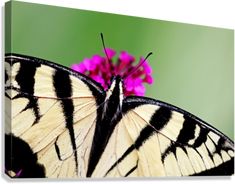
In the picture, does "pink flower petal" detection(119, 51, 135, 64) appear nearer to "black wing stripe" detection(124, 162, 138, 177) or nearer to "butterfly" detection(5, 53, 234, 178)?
"butterfly" detection(5, 53, 234, 178)

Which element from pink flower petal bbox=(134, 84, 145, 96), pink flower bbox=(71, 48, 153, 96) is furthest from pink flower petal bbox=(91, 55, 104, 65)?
pink flower petal bbox=(134, 84, 145, 96)

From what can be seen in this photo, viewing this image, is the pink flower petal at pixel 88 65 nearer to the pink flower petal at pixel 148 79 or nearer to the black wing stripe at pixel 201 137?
the pink flower petal at pixel 148 79

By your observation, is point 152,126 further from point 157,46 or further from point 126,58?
point 157,46

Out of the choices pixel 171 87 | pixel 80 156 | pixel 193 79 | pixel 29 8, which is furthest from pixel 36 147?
pixel 193 79

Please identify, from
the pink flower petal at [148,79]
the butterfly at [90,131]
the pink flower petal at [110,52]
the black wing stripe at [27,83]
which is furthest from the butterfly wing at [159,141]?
the black wing stripe at [27,83]

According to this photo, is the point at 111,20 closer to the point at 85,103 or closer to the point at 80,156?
the point at 85,103

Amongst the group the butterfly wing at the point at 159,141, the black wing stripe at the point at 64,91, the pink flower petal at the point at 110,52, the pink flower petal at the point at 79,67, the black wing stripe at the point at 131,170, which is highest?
the pink flower petal at the point at 110,52

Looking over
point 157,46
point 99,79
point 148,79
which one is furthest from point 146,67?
point 99,79
